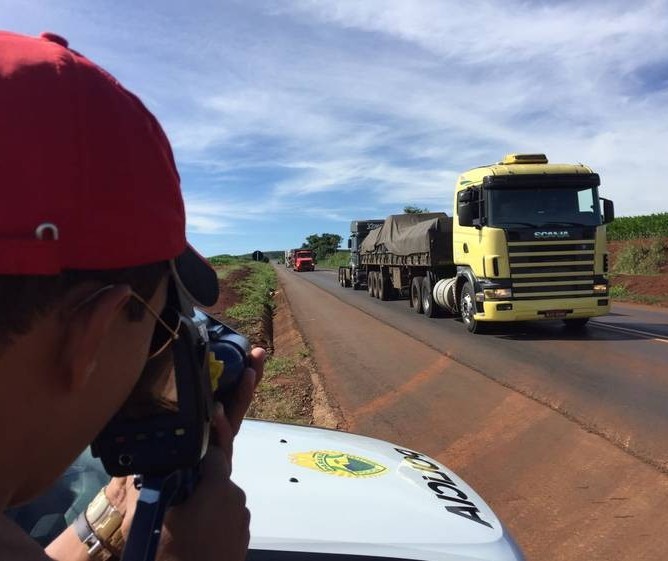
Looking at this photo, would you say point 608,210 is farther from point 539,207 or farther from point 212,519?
point 212,519

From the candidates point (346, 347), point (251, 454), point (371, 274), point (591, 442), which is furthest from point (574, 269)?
point (371, 274)

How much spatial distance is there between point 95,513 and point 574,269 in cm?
1149

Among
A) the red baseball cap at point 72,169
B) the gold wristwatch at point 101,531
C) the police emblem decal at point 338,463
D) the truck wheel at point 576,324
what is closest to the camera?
the red baseball cap at point 72,169

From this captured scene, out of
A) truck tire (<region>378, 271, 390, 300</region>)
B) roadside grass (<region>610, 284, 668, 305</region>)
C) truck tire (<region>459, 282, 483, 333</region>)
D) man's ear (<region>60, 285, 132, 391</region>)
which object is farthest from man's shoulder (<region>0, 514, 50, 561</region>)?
truck tire (<region>378, 271, 390, 300</region>)

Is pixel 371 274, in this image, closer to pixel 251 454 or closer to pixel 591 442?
pixel 591 442

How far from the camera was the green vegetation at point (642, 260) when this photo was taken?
3109 cm

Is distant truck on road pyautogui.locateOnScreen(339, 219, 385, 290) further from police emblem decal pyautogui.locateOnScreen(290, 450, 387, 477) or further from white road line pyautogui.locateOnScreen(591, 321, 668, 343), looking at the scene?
police emblem decal pyautogui.locateOnScreen(290, 450, 387, 477)

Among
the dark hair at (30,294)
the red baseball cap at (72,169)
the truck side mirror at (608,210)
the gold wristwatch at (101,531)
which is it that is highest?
the truck side mirror at (608,210)

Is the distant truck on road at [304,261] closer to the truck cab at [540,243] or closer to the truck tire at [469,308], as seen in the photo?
the truck tire at [469,308]

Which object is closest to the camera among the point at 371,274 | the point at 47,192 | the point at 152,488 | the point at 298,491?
the point at 47,192

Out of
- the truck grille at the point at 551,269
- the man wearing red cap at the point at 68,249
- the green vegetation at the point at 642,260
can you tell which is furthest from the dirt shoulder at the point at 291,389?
the green vegetation at the point at 642,260

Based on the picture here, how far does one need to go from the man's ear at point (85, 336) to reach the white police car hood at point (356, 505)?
1116 millimetres

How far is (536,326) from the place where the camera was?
13.9m

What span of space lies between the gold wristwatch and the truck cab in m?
10.7
